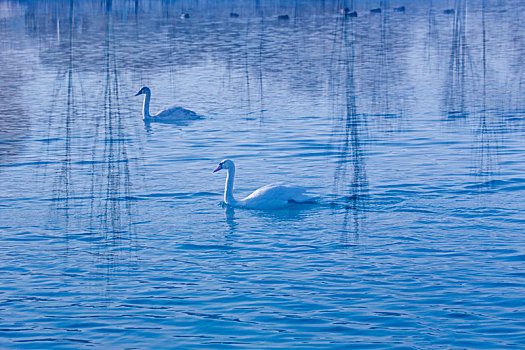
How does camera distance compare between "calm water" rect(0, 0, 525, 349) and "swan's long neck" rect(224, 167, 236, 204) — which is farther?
"swan's long neck" rect(224, 167, 236, 204)

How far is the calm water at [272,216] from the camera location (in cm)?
887

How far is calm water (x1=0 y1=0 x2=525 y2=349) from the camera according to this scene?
8868mm

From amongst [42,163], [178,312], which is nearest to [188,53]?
[42,163]

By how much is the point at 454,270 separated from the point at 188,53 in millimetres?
26673

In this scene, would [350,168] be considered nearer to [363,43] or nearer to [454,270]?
[454,270]

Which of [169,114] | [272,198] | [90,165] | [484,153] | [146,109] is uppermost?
[146,109]

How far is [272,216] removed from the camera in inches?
517

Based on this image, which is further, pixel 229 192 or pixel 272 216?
pixel 229 192

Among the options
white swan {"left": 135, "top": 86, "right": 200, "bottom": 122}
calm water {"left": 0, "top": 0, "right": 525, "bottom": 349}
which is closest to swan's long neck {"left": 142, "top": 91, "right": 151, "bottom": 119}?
white swan {"left": 135, "top": 86, "right": 200, "bottom": 122}

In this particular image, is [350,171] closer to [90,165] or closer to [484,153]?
[484,153]

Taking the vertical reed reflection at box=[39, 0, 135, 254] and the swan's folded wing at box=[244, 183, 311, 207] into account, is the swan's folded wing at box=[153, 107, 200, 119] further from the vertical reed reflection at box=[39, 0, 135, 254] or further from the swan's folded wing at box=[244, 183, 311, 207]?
the swan's folded wing at box=[244, 183, 311, 207]

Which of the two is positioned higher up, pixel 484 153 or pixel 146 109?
pixel 146 109

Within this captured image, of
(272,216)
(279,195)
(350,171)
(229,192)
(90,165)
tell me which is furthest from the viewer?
(90,165)

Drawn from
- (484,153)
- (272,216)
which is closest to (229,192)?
(272,216)
